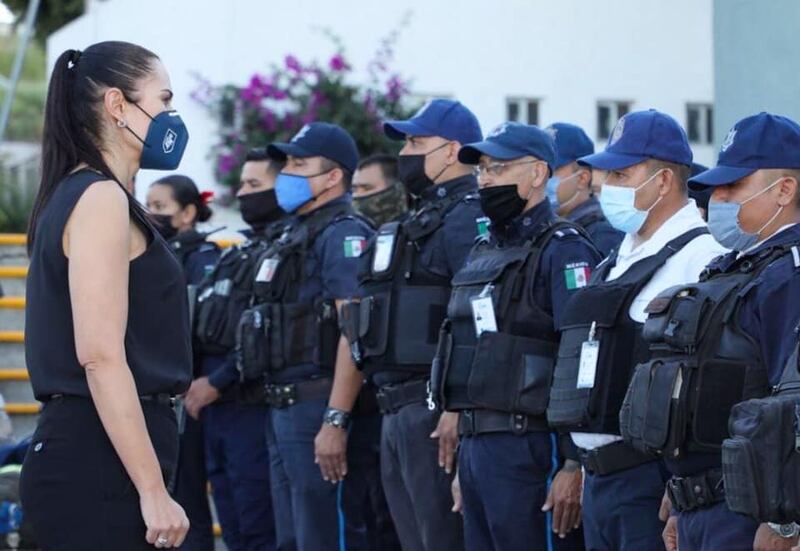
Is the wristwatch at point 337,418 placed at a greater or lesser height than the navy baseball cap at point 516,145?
lesser

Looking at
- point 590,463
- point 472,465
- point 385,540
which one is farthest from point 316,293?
point 590,463

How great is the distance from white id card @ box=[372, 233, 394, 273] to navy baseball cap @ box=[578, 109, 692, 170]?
1619 mm

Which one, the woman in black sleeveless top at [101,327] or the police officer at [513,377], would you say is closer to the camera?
the woman in black sleeveless top at [101,327]

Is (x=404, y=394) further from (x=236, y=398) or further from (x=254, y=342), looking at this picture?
(x=236, y=398)

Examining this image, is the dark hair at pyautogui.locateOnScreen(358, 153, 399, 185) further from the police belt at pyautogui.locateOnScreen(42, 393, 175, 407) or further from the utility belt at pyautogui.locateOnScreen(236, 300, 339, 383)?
the police belt at pyautogui.locateOnScreen(42, 393, 175, 407)

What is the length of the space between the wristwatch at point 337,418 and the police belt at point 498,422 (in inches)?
56.1

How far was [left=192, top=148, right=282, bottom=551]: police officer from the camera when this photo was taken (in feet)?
29.3

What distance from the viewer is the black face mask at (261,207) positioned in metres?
9.12

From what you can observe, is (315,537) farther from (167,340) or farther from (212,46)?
(212,46)

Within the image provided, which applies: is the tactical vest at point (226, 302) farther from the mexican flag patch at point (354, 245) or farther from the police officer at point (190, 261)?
the mexican flag patch at point (354, 245)

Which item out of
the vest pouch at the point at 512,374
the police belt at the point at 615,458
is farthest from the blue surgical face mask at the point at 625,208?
the police belt at the point at 615,458

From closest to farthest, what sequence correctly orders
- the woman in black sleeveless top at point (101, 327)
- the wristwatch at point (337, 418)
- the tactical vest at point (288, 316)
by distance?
the woman in black sleeveless top at point (101, 327) → the wristwatch at point (337, 418) → the tactical vest at point (288, 316)

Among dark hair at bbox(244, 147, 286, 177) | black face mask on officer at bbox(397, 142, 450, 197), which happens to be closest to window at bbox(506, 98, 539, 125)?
dark hair at bbox(244, 147, 286, 177)

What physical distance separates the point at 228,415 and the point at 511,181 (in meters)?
3.11
